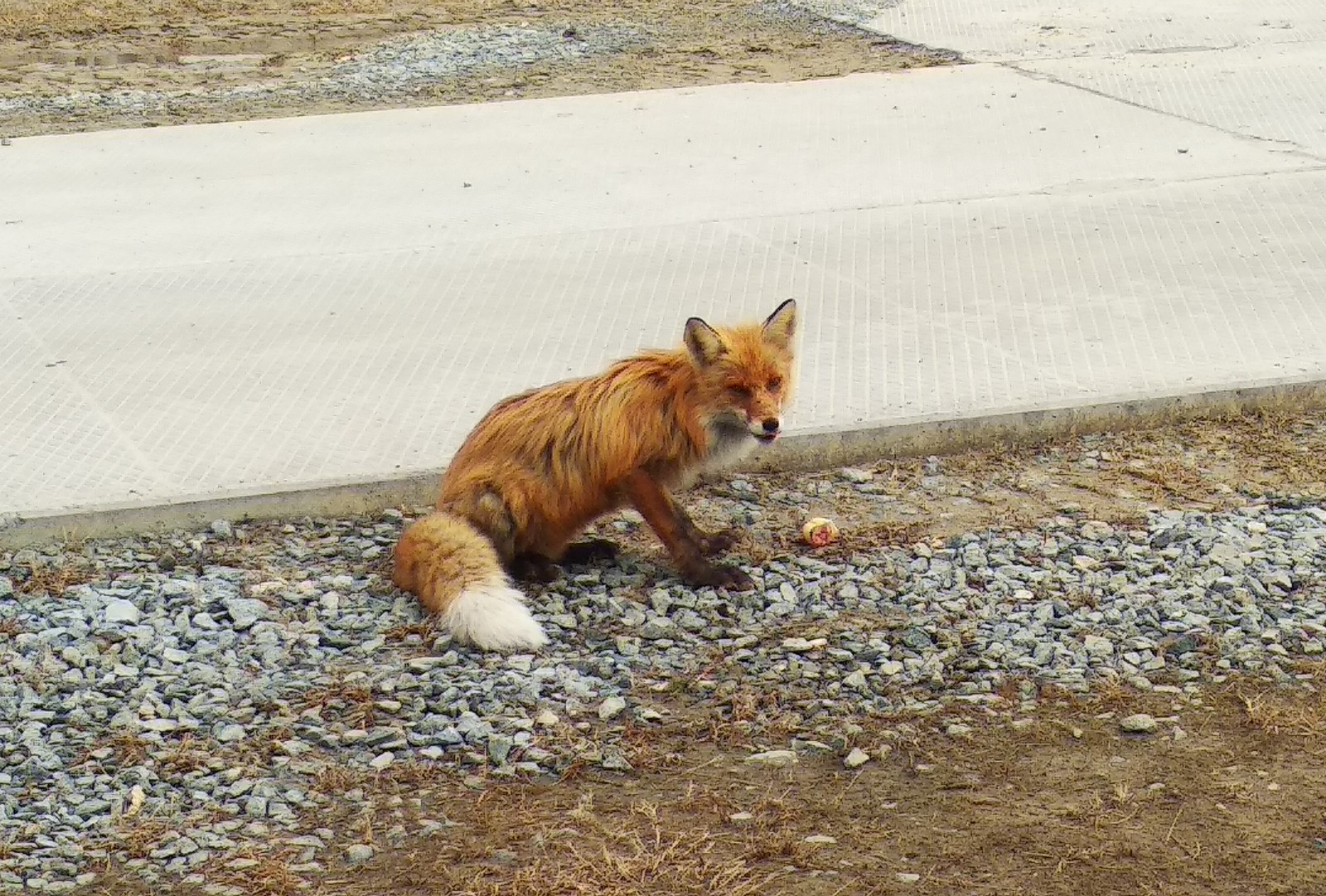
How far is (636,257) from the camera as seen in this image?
726 centimetres

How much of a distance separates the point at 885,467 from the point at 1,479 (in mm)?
2896

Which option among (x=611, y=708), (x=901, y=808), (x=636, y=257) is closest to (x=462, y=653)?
(x=611, y=708)

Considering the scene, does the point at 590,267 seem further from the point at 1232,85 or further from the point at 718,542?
the point at 1232,85

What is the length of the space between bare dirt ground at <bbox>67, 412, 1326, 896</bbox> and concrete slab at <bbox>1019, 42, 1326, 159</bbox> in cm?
526

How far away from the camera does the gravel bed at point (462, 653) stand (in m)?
3.71

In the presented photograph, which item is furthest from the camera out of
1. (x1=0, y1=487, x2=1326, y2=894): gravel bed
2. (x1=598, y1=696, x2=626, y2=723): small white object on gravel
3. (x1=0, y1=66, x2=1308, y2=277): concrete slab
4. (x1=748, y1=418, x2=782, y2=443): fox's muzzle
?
(x1=0, y1=66, x2=1308, y2=277): concrete slab

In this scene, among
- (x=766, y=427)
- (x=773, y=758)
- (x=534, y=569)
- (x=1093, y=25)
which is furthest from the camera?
(x=1093, y=25)

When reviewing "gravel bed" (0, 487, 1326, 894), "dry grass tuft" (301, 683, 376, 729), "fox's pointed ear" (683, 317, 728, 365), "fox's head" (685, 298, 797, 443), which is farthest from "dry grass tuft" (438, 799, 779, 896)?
"fox's pointed ear" (683, 317, 728, 365)

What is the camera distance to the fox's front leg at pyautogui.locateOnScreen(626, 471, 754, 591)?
462 centimetres

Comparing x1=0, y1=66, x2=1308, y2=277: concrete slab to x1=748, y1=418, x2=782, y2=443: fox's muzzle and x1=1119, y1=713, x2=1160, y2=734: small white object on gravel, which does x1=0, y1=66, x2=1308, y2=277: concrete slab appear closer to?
x1=748, y1=418, x2=782, y2=443: fox's muzzle

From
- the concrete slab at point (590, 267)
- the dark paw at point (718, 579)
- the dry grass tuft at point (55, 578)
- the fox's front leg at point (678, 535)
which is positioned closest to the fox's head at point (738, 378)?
the fox's front leg at point (678, 535)

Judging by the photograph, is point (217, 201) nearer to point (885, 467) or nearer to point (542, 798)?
point (885, 467)

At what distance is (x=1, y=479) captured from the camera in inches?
209

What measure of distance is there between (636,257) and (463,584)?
3149 mm
